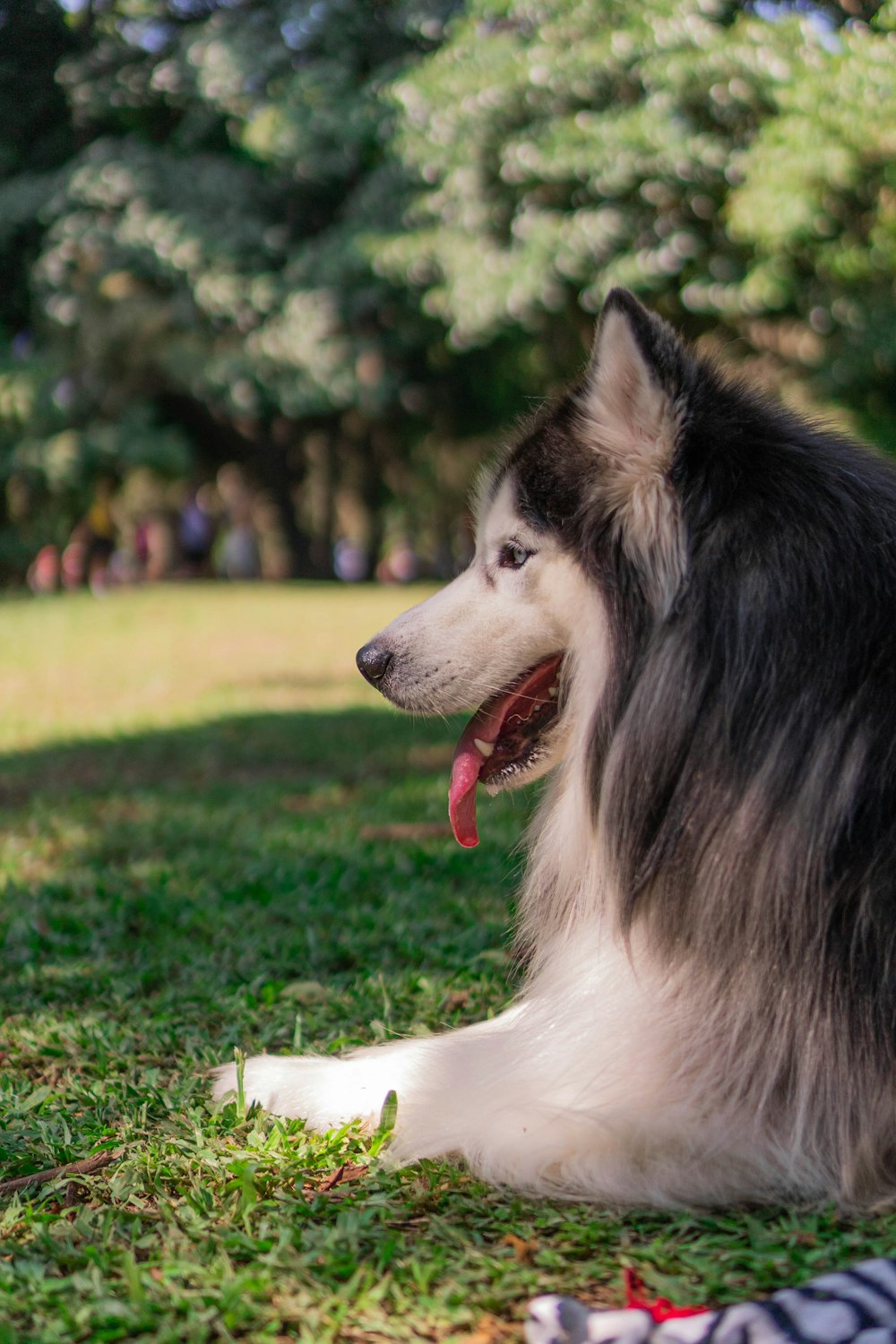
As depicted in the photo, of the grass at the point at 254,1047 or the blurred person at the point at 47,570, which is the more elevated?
the grass at the point at 254,1047

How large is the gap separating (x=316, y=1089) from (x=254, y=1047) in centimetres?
47

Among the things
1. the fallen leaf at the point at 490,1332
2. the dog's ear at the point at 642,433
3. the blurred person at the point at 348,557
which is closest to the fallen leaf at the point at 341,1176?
the fallen leaf at the point at 490,1332

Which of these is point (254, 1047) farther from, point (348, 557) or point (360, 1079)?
point (348, 557)

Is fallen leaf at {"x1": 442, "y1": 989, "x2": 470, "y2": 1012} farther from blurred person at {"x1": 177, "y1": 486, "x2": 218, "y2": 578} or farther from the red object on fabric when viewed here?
blurred person at {"x1": 177, "y1": 486, "x2": 218, "y2": 578}

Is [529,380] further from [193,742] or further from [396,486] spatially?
[193,742]

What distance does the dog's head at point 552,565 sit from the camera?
2275mm

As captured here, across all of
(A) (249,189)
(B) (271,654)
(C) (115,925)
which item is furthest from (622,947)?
(A) (249,189)

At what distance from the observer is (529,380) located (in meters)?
23.1

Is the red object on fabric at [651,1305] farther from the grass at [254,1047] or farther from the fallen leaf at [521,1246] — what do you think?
the fallen leaf at [521,1246]

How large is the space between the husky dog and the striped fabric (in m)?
0.42

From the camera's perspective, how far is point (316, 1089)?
259 centimetres

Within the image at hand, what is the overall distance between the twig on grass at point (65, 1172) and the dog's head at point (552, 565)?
946 millimetres

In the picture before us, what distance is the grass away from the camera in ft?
6.29

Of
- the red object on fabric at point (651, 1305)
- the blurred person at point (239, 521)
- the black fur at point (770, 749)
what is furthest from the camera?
the blurred person at point (239, 521)
